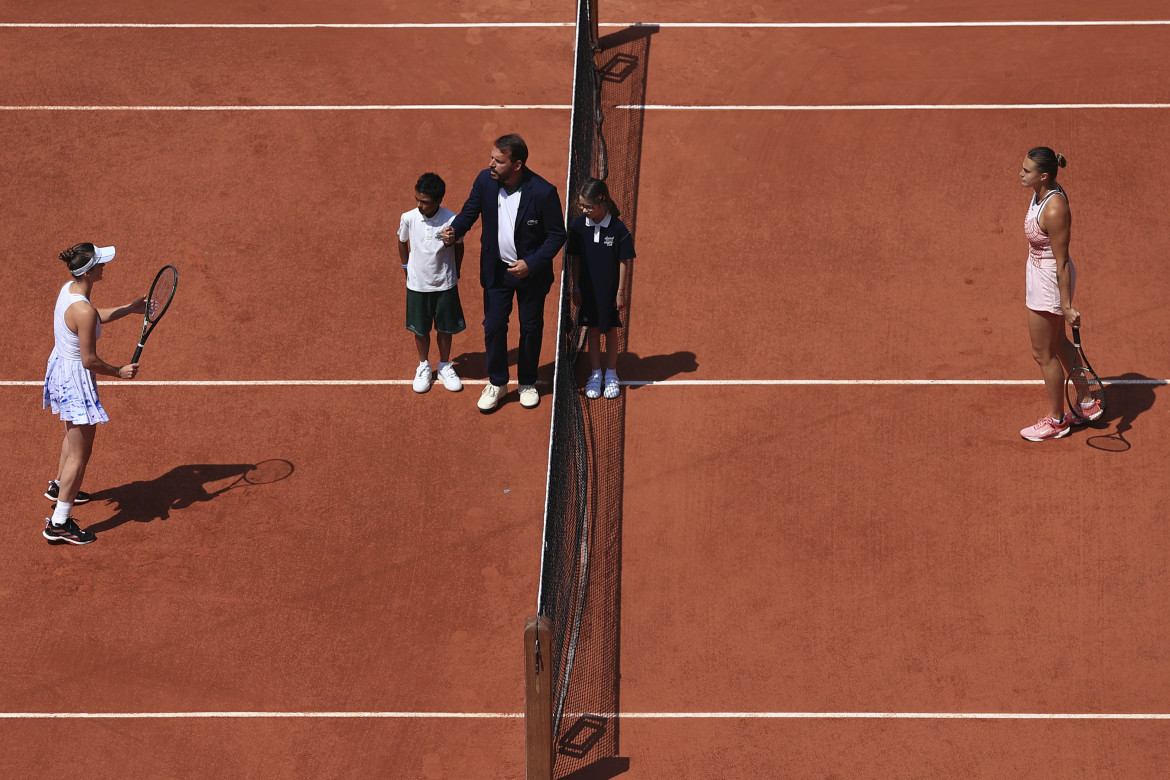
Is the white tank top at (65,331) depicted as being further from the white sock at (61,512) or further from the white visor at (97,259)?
the white sock at (61,512)

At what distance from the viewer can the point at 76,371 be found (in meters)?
9.06

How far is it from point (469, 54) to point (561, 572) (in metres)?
7.39

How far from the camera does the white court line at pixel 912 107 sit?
520 inches

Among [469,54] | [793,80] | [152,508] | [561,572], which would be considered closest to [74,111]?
[469,54]

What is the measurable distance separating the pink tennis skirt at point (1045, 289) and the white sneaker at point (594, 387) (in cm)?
323

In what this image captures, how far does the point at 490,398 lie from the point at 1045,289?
410 centimetres

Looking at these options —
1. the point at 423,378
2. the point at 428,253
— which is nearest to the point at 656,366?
the point at 423,378

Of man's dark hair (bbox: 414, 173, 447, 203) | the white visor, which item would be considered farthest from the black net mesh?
the white visor

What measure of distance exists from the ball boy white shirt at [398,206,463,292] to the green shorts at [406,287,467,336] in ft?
0.24

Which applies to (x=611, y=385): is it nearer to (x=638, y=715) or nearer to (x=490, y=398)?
(x=490, y=398)

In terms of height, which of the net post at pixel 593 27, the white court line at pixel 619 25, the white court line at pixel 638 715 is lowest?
the white court line at pixel 638 715

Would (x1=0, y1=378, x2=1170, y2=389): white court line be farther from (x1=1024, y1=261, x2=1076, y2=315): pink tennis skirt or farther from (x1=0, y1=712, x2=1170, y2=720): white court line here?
(x1=0, y1=712, x2=1170, y2=720): white court line

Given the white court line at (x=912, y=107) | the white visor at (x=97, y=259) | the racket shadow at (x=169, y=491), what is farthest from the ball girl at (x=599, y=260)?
the white court line at (x=912, y=107)

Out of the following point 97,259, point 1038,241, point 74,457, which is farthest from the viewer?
point 1038,241
